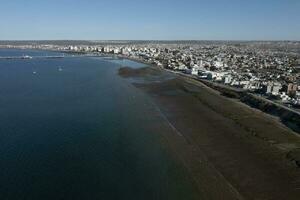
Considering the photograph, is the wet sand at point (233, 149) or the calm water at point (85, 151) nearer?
the calm water at point (85, 151)

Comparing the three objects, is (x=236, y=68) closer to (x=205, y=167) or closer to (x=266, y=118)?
(x=266, y=118)

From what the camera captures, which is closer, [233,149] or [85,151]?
[85,151]

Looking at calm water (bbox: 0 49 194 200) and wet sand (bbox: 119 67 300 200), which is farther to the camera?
wet sand (bbox: 119 67 300 200)

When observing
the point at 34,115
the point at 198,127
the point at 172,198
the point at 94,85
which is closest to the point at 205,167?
the point at 172,198

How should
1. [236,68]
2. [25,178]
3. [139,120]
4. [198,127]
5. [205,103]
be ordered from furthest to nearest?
[236,68], [205,103], [139,120], [198,127], [25,178]
